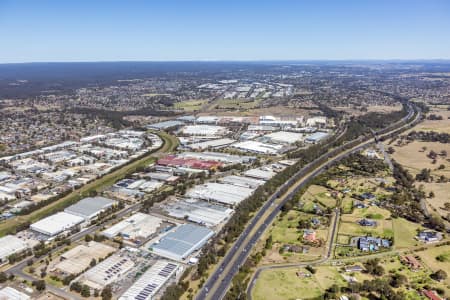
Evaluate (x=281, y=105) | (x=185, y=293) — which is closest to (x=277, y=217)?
(x=185, y=293)

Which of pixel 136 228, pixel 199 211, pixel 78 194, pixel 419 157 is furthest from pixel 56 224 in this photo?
pixel 419 157

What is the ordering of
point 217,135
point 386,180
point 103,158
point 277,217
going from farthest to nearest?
1. point 217,135
2. point 103,158
3. point 386,180
4. point 277,217

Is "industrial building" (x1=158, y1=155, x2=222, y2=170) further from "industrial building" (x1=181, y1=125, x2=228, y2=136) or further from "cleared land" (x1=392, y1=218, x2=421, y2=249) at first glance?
"cleared land" (x1=392, y1=218, x2=421, y2=249)

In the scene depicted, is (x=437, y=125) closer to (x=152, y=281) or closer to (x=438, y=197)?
(x=438, y=197)

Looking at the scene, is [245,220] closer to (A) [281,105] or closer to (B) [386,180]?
(B) [386,180]

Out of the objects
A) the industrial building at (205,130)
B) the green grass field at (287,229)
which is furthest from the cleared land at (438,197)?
the industrial building at (205,130)
